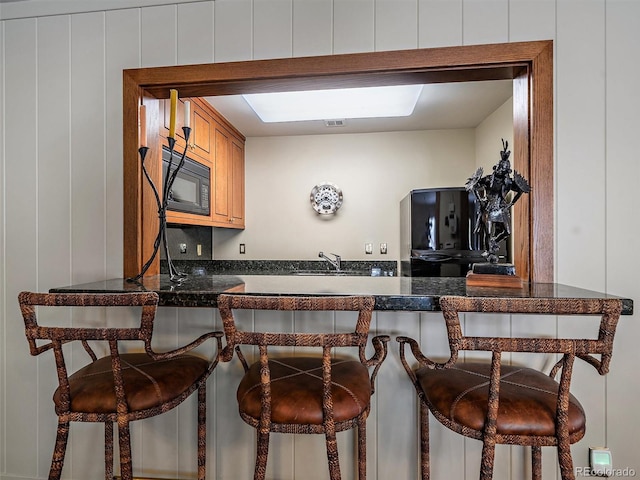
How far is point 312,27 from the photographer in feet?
5.10

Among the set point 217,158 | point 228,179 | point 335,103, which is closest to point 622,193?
point 335,103

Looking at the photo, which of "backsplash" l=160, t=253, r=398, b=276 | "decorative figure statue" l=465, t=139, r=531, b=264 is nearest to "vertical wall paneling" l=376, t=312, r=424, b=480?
"decorative figure statue" l=465, t=139, r=531, b=264

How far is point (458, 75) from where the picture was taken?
1.53 meters

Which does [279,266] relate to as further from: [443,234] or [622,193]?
[622,193]

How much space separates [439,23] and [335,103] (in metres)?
1.65

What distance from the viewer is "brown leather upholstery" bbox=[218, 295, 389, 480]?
0.92 m

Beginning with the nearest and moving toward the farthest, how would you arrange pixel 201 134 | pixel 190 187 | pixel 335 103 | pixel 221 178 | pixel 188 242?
pixel 190 187
pixel 201 134
pixel 335 103
pixel 221 178
pixel 188 242

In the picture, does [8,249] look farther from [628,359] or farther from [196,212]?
[628,359]

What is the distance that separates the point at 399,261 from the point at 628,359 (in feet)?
8.17

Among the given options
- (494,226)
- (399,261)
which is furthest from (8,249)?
(399,261)

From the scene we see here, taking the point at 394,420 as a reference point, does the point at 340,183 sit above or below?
above

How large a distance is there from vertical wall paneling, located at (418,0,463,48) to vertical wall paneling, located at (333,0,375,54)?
21cm

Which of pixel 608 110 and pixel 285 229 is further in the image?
pixel 285 229

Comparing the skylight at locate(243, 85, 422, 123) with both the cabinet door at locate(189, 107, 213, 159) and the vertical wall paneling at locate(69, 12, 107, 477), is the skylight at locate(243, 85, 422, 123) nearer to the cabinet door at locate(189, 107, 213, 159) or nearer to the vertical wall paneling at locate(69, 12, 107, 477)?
the cabinet door at locate(189, 107, 213, 159)
